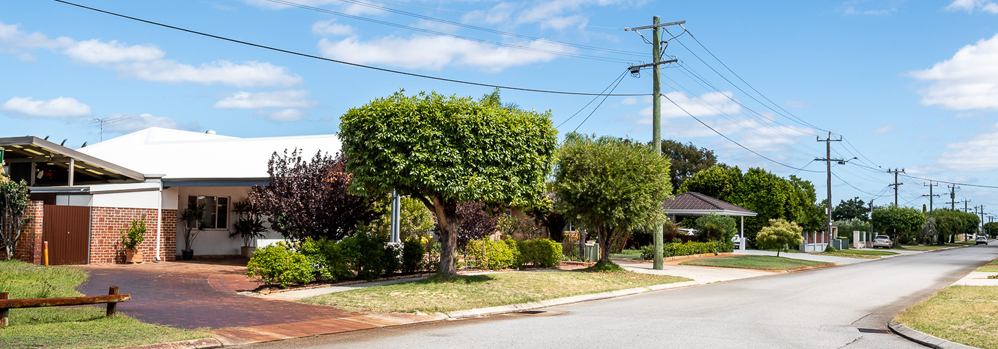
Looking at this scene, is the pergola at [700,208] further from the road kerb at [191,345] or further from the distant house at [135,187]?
the road kerb at [191,345]

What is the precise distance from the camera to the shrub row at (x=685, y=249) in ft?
Result: 103

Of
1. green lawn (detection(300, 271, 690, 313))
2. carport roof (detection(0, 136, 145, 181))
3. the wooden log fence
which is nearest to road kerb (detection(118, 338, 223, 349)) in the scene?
the wooden log fence

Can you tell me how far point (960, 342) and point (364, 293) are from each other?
10237 millimetres

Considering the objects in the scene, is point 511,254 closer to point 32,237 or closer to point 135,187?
point 135,187

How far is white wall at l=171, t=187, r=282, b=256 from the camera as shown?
84.0 feet

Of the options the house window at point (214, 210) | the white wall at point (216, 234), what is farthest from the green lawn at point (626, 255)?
the house window at point (214, 210)

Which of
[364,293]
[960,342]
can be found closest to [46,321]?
[364,293]

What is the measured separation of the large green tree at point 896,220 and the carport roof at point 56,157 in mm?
73437

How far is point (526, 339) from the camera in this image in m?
9.96

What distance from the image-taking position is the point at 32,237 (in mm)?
20250

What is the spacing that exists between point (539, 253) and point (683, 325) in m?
11.7

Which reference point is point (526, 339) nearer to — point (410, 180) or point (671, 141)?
point (410, 180)

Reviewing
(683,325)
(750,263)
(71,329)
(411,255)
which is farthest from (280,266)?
(750,263)

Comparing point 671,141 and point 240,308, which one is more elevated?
point 671,141
